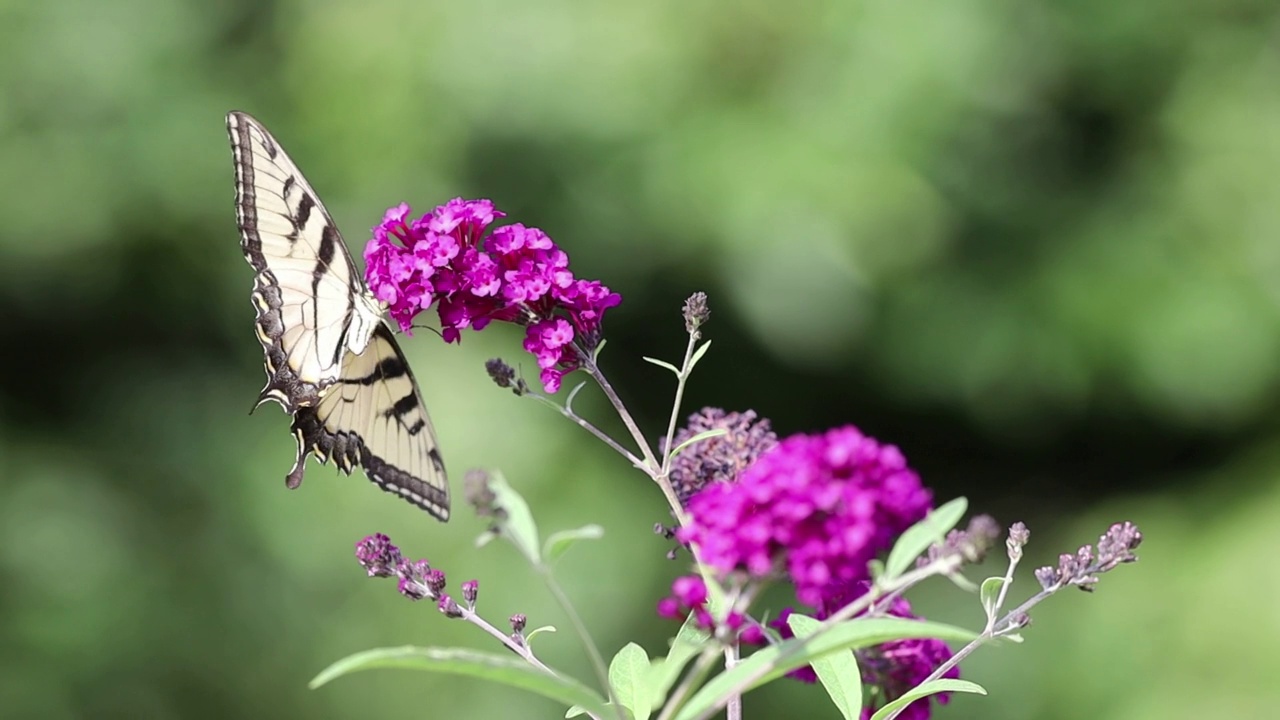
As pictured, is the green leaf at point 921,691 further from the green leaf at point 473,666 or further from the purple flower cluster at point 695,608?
the green leaf at point 473,666

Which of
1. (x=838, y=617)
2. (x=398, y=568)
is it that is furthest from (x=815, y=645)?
(x=398, y=568)

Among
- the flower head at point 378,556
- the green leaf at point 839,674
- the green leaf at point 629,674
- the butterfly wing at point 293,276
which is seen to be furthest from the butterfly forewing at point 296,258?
the green leaf at point 839,674

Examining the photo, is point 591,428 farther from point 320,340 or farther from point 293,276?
point 293,276

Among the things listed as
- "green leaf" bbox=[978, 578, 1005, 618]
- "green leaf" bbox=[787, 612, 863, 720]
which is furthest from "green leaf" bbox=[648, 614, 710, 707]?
"green leaf" bbox=[978, 578, 1005, 618]

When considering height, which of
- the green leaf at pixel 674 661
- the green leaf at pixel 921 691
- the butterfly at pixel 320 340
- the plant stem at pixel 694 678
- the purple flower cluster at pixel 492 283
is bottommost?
the plant stem at pixel 694 678

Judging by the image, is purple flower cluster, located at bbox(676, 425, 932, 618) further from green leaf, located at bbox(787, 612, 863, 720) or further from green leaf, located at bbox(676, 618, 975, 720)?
green leaf, located at bbox(787, 612, 863, 720)

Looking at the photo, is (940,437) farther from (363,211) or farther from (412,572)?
(412,572)
